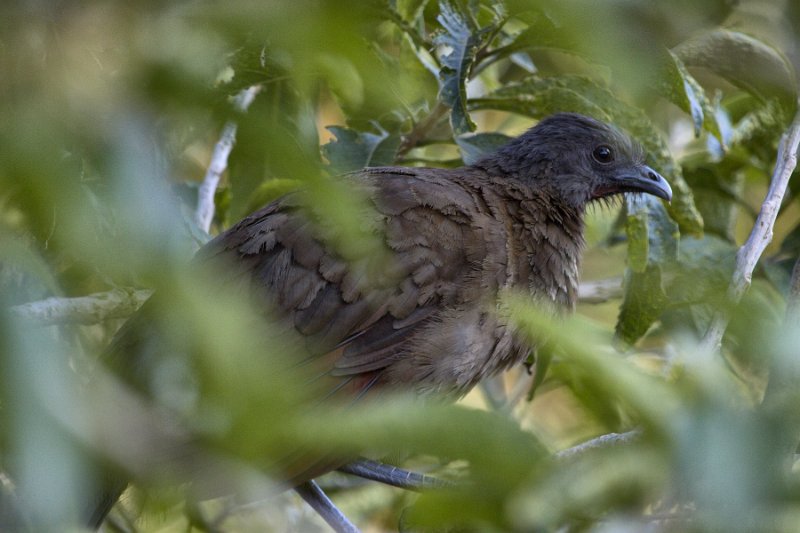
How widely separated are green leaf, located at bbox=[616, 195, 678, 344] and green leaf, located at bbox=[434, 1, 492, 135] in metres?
0.82

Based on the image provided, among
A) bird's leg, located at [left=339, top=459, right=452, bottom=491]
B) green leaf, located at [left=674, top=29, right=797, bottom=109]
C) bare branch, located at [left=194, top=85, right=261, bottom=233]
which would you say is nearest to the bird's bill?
green leaf, located at [left=674, top=29, right=797, bottom=109]

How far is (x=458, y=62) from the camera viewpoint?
3521 mm

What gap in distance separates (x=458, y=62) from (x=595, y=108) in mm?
675

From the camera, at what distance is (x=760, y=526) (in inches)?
53.8

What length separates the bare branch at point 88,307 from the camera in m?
3.35

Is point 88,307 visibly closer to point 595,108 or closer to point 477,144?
point 477,144

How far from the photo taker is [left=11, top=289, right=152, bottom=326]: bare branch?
3.35m

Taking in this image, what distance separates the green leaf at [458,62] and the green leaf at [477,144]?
563 millimetres

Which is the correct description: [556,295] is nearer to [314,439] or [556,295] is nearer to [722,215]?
[722,215]

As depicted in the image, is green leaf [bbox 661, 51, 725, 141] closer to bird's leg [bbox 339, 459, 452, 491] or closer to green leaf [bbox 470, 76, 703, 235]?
green leaf [bbox 470, 76, 703, 235]

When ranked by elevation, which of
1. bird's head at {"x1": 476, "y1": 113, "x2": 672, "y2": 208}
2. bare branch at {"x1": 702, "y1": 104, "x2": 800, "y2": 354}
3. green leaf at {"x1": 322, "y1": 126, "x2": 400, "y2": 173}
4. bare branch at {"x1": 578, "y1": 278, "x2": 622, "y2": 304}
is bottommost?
bare branch at {"x1": 578, "y1": 278, "x2": 622, "y2": 304}

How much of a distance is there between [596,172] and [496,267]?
2.99 feet

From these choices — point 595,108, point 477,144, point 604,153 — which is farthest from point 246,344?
point 604,153

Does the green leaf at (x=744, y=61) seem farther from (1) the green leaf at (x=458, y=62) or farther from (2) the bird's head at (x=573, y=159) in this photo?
(1) the green leaf at (x=458, y=62)
